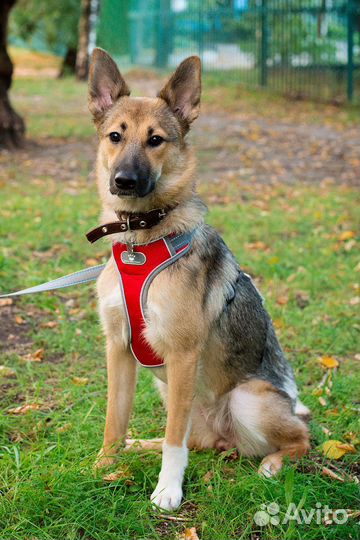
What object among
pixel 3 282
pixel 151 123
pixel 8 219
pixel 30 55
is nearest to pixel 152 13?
pixel 30 55

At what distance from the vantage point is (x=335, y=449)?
3.55m

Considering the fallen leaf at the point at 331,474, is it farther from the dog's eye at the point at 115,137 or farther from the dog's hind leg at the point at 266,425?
the dog's eye at the point at 115,137

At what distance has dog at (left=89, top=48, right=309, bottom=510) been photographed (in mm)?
3176

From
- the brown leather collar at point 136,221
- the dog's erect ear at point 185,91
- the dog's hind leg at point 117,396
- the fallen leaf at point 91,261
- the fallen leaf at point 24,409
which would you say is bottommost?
the fallen leaf at point 24,409

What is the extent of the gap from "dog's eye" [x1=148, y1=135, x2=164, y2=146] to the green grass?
5.18 feet

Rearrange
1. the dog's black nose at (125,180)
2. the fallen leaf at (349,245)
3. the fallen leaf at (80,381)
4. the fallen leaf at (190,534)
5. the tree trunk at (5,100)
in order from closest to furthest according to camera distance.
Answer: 1. the fallen leaf at (190,534)
2. the dog's black nose at (125,180)
3. the fallen leaf at (80,381)
4. the fallen leaf at (349,245)
5. the tree trunk at (5,100)

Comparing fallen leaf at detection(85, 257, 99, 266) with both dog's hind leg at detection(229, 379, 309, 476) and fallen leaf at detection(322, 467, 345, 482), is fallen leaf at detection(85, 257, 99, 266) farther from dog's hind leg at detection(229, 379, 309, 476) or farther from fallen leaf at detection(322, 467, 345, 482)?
fallen leaf at detection(322, 467, 345, 482)

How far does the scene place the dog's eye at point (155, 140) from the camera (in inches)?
131

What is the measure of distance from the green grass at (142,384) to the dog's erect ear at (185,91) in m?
1.77

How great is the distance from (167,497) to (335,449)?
976 millimetres

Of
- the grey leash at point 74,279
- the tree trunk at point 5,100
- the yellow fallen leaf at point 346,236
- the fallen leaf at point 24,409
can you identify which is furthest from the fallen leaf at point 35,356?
the tree trunk at point 5,100

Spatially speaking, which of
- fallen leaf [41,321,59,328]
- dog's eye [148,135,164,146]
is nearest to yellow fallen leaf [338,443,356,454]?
dog's eye [148,135,164,146]

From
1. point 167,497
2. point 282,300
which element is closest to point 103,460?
point 167,497

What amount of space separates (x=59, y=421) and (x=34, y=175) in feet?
21.5
